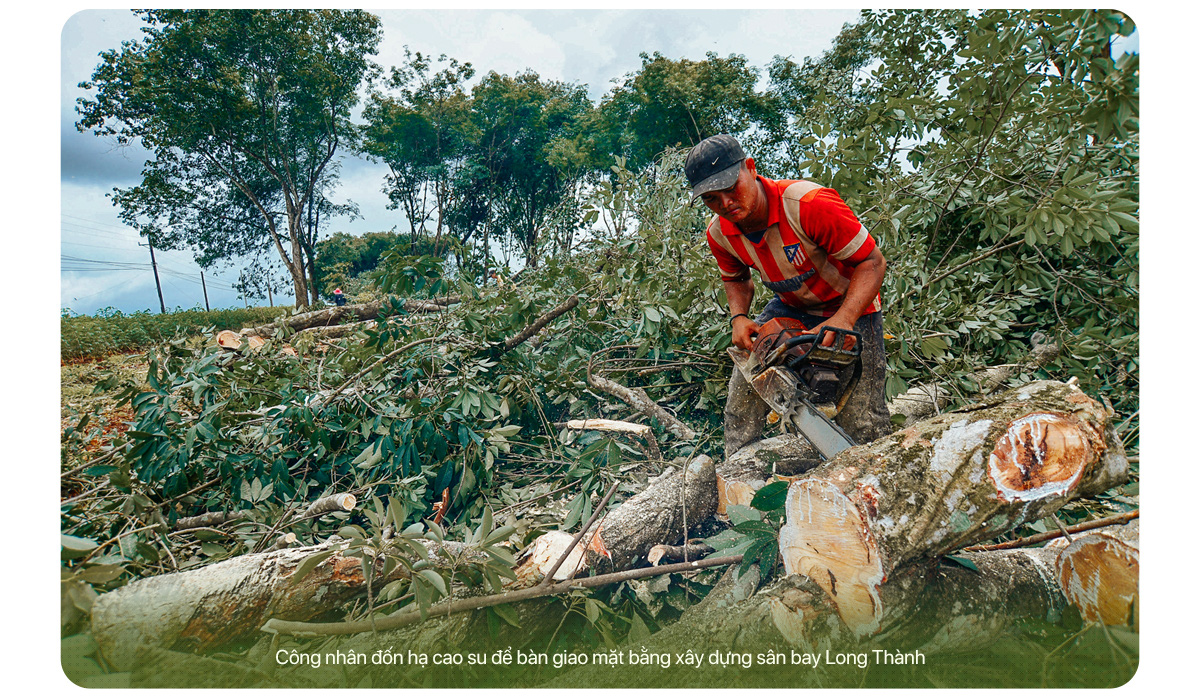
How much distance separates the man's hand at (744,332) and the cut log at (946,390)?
3.83 ft

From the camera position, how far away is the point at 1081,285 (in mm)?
2568

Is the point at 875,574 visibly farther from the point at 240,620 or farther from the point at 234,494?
the point at 234,494

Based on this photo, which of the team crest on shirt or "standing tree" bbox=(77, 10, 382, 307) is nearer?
the team crest on shirt

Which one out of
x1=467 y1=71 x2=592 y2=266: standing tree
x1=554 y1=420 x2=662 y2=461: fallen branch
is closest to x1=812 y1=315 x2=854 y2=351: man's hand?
x1=554 y1=420 x2=662 y2=461: fallen branch

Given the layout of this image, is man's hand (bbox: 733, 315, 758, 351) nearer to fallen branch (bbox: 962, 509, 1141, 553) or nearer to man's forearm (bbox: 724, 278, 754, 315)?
man's forearm (bbox: 724, 278, 754, 315)

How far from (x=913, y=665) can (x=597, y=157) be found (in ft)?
8.41

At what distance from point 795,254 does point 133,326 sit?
248cm

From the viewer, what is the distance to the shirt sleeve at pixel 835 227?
158cm

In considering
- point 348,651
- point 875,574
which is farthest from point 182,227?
point 875,574

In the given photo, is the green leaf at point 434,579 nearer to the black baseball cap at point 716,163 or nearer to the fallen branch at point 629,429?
the fallen branch at point 629,429

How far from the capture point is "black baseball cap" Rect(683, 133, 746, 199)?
1.51 meters

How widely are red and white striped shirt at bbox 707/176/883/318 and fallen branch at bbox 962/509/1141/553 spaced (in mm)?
826

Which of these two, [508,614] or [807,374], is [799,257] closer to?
[807,374]

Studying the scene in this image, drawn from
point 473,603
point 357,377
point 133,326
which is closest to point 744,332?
point 473,603
